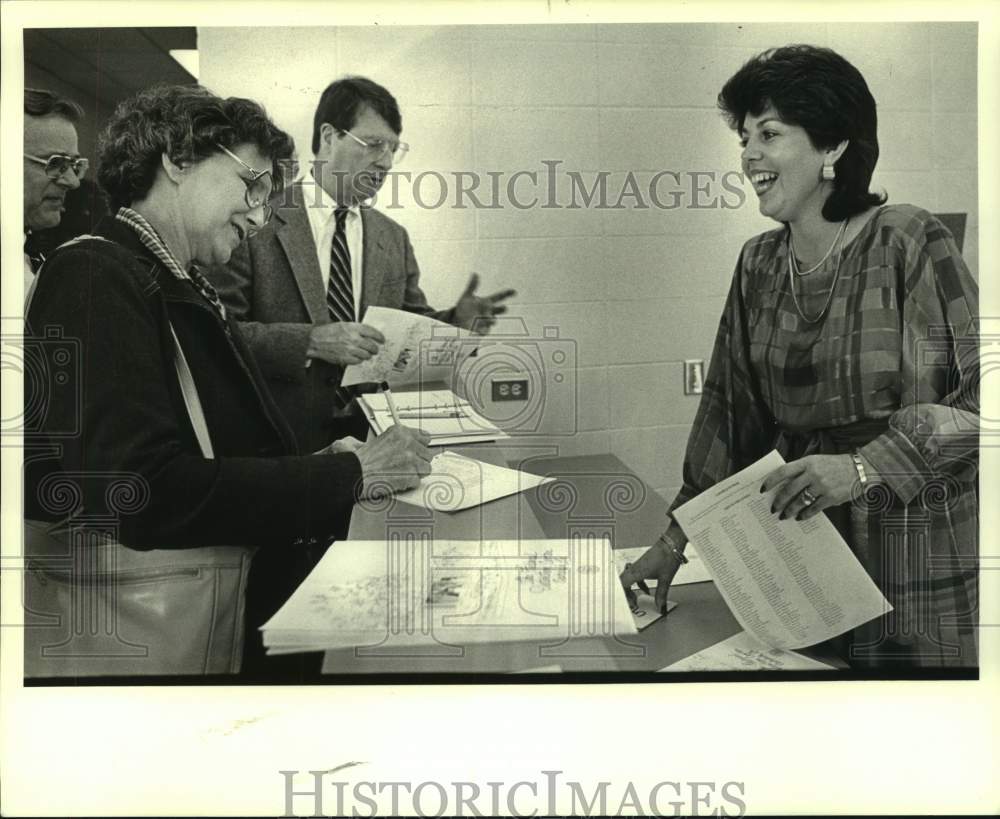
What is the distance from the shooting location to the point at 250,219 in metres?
2.39

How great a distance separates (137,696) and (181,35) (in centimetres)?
150

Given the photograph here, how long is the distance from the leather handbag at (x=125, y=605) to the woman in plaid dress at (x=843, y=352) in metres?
0.94

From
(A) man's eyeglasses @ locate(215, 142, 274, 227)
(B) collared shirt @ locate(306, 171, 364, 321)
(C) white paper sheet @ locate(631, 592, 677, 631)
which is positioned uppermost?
(A) man's eyeglasses @ locate(215, 142, 274, 227)

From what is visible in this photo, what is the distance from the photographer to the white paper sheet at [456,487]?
2.41 metres

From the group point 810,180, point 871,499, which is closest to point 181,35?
point 810,180

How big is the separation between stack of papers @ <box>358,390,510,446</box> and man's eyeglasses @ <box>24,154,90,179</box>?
2.63ft

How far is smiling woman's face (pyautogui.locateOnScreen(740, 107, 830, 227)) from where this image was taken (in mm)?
2387

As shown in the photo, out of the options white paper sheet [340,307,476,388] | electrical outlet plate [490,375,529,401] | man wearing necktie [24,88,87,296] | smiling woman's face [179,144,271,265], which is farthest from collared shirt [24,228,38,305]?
electrical outlet plate [490,375,529,401]

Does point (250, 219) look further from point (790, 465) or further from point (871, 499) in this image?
point (871, 499)

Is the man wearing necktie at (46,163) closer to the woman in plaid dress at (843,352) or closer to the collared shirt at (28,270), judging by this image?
the collared shirt at (28,270)

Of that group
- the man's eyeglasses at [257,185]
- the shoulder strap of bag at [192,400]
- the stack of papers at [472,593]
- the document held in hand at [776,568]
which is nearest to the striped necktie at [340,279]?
the man's eyeglasses at [257,185]

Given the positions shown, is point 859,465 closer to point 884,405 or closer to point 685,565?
point 884,405

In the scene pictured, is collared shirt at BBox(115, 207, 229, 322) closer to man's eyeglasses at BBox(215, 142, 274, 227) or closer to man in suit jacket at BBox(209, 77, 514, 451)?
man in suit jacket at BBox(209, 77, 514, 451)

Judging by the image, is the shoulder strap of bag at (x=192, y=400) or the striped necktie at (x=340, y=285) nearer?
the shoulder strap of bag at (x=192, y=400)
